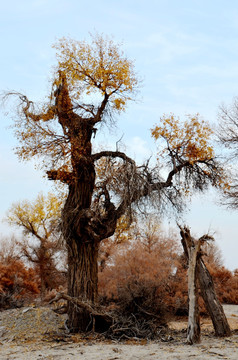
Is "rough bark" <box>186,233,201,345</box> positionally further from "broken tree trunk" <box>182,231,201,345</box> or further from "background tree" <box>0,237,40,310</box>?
"background tree" <box>0,237,40,310</box>

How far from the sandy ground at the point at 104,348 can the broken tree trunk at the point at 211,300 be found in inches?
12.0

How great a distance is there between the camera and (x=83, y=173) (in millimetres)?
13094

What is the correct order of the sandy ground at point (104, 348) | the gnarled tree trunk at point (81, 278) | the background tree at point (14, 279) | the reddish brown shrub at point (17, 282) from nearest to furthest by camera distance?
1. the sandy ground at point (104, 348)
2. the gnarled tree trunk at point (81, 278)
3. the background tree at point (14, 279)
4. the reddish brown shrub at point (17, 282)

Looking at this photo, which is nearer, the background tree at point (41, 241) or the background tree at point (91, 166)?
the background tree at point (91, 166)

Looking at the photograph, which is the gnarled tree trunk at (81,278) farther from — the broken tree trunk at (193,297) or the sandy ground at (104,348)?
the broken tree trunk at (193,297)

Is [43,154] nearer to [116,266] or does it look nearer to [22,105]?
[22,105]

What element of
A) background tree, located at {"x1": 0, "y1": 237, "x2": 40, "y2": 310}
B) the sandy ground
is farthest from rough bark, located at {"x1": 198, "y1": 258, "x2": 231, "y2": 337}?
background tree, located at {"x1": 0, "y1": 237, "x2": 40, "y2": 310}

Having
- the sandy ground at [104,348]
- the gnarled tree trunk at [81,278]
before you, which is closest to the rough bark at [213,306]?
the sandy ground at [104,348]

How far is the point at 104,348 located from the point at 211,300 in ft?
11.8

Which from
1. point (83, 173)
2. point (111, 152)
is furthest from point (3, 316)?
point (111, 152)

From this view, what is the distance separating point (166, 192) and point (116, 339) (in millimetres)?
5220

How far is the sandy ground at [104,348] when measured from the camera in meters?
8.18

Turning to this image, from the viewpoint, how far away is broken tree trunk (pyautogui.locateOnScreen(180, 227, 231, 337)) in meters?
10.9

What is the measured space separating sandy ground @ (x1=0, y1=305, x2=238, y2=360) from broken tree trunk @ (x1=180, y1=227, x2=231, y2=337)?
1.00ft
